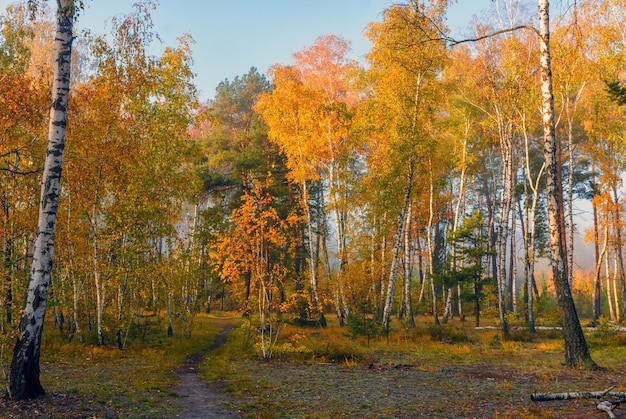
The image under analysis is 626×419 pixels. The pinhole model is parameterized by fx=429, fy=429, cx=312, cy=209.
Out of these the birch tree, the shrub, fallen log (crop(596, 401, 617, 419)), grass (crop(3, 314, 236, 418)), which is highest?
the birch tree

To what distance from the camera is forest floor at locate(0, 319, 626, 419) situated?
8.12m

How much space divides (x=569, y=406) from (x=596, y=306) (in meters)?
30.5

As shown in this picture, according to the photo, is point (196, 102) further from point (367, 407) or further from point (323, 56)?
point (367, 407)

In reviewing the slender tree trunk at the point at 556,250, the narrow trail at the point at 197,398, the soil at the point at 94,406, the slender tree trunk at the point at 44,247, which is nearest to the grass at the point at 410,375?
the narrow trail at the point at 197,398

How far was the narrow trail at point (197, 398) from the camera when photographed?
854cm

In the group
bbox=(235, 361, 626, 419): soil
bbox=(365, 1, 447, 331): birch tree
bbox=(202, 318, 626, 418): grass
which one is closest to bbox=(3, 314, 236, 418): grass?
bbox=(202, 318, 626, 418): grass

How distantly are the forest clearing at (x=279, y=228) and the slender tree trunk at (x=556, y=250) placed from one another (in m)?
0.06

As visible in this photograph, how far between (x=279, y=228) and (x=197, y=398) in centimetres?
817

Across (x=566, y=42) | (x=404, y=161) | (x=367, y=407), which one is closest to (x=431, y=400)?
(x=367, y=407)

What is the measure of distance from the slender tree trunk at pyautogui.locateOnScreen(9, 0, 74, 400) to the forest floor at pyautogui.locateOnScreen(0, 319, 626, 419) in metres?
0.51

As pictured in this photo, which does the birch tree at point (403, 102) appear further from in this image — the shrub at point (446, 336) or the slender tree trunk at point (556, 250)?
the slender tree trunk at point (556, 250)

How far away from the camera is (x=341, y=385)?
11117mm

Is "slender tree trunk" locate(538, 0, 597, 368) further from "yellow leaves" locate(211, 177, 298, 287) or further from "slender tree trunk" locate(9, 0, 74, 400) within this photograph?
"slender tree trunk" locate(9, 0, 74, 400)

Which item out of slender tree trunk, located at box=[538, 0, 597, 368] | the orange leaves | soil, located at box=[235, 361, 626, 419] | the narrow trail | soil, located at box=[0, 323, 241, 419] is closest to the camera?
soil, located at box=[0, 323, 241, 419]
